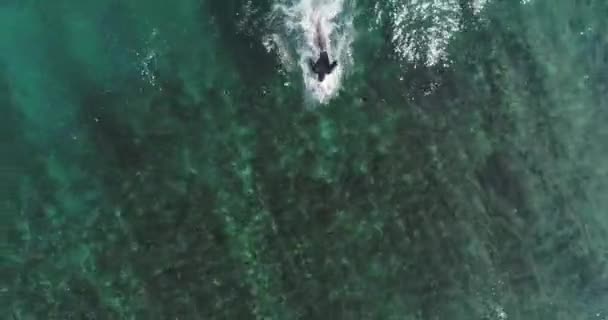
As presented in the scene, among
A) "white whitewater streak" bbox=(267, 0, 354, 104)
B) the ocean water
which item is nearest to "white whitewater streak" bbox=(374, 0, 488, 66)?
the ocean water

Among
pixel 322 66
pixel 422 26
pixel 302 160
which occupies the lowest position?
pixel 302 160

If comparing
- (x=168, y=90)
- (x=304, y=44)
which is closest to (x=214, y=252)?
(x=168, y=90)

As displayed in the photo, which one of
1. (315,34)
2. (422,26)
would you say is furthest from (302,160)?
(422,26)

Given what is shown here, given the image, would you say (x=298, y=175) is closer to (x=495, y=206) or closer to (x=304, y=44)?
(x=304, y=44)

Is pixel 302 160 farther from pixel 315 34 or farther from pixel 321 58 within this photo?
pixel 315 34

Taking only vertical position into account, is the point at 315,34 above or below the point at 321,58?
above

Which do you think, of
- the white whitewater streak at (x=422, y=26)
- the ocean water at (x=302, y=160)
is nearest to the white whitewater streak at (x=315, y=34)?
the ocean water at (x=302, y=160)
